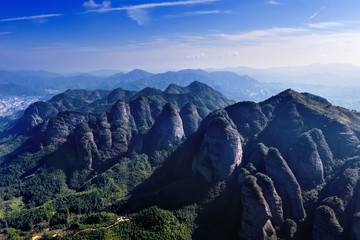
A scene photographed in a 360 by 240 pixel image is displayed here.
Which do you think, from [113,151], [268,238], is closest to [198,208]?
[268,238]

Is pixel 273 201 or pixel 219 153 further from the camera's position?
pixel 219 153

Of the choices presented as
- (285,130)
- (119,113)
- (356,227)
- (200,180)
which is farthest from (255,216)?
(119,113)

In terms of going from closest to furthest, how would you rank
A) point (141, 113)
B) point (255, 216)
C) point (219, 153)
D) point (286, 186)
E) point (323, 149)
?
point (255, 216) < point (286, 186) < point (323, 149) < point (219, 153) < point (141, 113)

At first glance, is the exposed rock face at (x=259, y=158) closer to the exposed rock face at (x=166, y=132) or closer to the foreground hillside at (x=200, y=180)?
the foreground hillside at (x=200, y=180)

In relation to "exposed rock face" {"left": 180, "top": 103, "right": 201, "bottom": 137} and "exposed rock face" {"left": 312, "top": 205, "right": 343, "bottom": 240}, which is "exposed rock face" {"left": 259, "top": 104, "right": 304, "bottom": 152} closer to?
"exposed rock face" {"left": 312, "top": 205, "right": 343, "bottom": 240}

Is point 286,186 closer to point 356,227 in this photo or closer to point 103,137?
point 356,227
